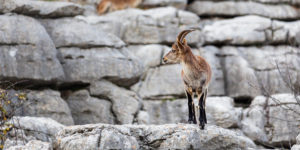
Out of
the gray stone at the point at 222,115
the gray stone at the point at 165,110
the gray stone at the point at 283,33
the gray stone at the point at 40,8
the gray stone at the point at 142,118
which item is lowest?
the gray stone at the point at 165,110

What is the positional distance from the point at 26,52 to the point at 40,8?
1.71 meters

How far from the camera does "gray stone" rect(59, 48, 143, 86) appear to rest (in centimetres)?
1301

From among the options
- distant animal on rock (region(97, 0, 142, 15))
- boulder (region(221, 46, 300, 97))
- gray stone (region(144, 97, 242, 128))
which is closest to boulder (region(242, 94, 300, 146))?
gray stone (region(144, 97, 242, 128))

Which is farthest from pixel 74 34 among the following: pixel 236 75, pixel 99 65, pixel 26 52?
pixel 236 75

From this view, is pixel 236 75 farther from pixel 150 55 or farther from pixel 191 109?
pixel 191 109

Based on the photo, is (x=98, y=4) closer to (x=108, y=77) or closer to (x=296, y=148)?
(x=108, y=77)

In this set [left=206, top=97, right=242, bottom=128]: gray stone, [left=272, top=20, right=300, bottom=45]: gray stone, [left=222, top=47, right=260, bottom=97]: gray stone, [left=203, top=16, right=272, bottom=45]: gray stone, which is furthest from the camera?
[left=272, top=20, right=300, bottom=45]: gray stone

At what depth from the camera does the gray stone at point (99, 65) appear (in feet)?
42.7

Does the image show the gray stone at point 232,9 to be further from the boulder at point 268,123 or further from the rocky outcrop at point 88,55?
the rocky outcrop at point 88,55

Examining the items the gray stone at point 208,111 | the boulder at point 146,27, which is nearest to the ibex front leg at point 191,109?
the gray stone at point 208,111

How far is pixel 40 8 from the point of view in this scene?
13164mm

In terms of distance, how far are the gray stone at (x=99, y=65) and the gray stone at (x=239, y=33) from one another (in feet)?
24.3

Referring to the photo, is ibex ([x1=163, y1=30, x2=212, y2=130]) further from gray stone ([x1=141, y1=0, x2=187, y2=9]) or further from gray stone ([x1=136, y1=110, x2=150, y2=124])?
gray stone ([x1=141, y1=0, x2=187, y2=9])

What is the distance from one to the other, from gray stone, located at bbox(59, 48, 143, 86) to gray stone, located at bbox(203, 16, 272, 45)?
7410 millimetres
